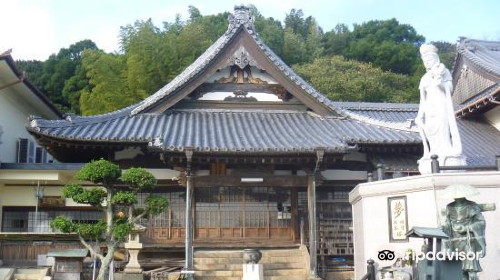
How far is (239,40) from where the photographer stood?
18516 millimetres

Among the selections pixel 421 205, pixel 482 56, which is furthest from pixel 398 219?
pixel 482 56

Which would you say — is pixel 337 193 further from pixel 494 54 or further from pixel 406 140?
pixel 494 54

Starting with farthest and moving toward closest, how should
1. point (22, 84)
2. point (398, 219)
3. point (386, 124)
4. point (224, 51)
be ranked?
point (22, 84) < point (224, 51) < point (386, 124) < point (398, 219)

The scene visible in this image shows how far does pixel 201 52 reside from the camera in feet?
124

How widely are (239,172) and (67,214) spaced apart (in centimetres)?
579

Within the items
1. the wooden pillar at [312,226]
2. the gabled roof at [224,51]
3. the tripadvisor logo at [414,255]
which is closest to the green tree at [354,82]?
the gabled roof at [224,51]

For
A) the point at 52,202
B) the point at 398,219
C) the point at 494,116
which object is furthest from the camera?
the point at 494,116

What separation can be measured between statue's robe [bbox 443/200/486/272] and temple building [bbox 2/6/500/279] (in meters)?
7.05

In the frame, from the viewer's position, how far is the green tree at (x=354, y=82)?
38000 mm

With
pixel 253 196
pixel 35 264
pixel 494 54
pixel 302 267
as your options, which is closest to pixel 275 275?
pixel 302 267

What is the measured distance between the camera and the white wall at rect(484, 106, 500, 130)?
21641 mm

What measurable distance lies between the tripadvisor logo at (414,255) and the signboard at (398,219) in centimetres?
24

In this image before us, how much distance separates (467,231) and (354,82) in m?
30.8

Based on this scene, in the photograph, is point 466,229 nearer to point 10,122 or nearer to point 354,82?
point 10,122
